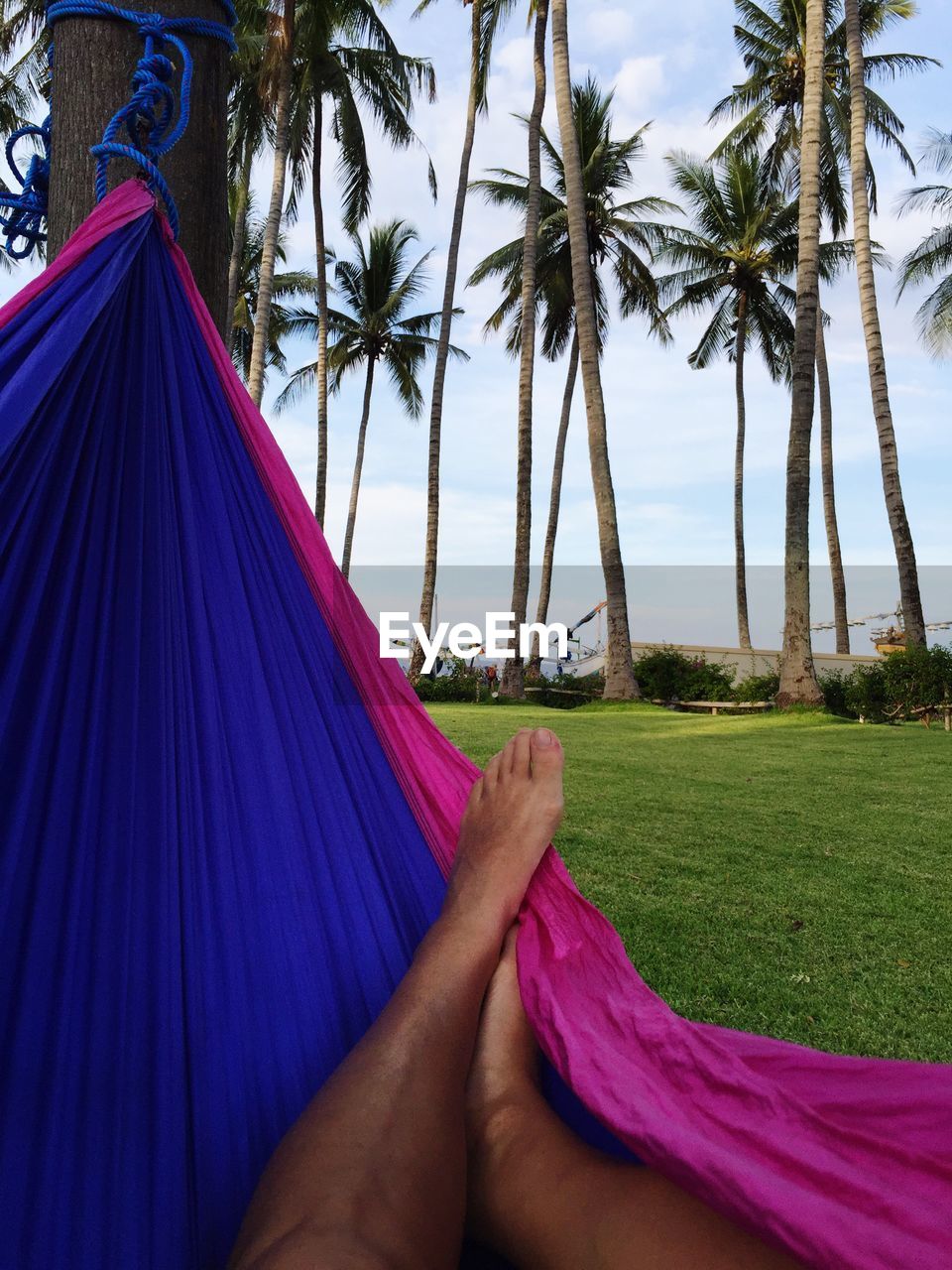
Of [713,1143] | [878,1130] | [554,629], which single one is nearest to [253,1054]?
[713,1143]

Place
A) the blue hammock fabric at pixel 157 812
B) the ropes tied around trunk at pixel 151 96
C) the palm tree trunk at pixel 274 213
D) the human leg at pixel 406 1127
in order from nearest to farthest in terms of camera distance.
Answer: the human leg at pixel 406 1127 → the blue hammock fabric at pixel 157 812 → the ropes tied around trunk at pixel 151 96 → the palm tree trunk at pixel 274 213

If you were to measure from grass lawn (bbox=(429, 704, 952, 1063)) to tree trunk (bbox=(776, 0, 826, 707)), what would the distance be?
2.59 metres

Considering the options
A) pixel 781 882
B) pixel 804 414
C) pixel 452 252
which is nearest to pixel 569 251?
pixel 452 252

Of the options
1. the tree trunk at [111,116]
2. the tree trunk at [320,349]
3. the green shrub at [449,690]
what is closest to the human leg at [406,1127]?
the tree trunk at [111,116]

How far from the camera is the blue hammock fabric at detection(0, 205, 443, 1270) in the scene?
2.19ft

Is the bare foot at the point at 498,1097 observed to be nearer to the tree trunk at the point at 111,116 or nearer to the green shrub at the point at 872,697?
the tree trunk at the point at 111,116

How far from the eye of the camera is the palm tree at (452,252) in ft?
34.1

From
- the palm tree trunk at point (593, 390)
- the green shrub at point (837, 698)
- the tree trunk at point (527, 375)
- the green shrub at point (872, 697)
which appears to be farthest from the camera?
the tree trunk at point (527, 375)

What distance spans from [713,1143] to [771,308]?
48.0 ft

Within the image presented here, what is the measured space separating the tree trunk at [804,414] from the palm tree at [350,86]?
5446mm

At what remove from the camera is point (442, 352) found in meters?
10.6

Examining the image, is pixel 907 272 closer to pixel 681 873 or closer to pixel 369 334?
pixel 369 334

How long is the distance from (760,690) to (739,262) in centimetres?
729

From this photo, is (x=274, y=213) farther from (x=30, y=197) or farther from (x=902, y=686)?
(x=30, y=197)
